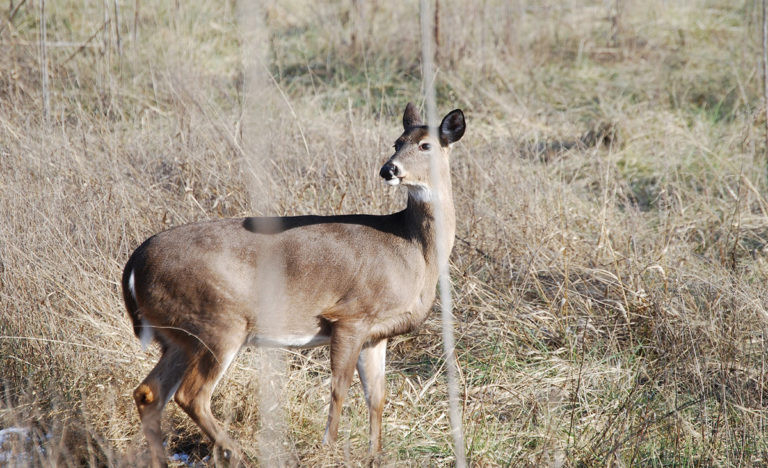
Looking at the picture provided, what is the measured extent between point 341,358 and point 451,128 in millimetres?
1290

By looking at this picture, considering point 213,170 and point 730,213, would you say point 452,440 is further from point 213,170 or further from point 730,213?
point 730,213

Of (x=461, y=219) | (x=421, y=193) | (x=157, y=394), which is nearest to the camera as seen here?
(x=157, y=394)

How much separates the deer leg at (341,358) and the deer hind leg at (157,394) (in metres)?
0.67

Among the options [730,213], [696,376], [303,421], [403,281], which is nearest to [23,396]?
[303,421]

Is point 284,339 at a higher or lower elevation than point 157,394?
higher

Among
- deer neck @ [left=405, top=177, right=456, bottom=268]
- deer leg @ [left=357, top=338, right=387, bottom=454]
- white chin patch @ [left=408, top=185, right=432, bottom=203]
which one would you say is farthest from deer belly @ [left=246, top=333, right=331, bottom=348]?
white chin patch @ [left=408, top=185, right=432, bottom=203]

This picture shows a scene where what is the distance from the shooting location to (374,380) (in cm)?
420

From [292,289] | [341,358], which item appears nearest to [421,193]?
[292,289]

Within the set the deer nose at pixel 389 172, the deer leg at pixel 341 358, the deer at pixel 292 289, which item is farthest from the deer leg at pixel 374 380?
the deer nose at pixel 389 172

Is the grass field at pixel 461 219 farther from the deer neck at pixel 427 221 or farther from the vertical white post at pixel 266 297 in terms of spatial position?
the deer neck at pixel 427 221

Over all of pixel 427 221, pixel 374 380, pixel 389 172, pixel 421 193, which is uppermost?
pixel 389 172

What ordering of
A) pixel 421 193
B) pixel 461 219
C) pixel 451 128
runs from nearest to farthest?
pixel 421 193
pixel 451 128
pixel 461 219

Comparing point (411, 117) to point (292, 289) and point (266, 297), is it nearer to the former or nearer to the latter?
point (292, 289)

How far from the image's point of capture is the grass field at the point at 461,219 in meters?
4.15
